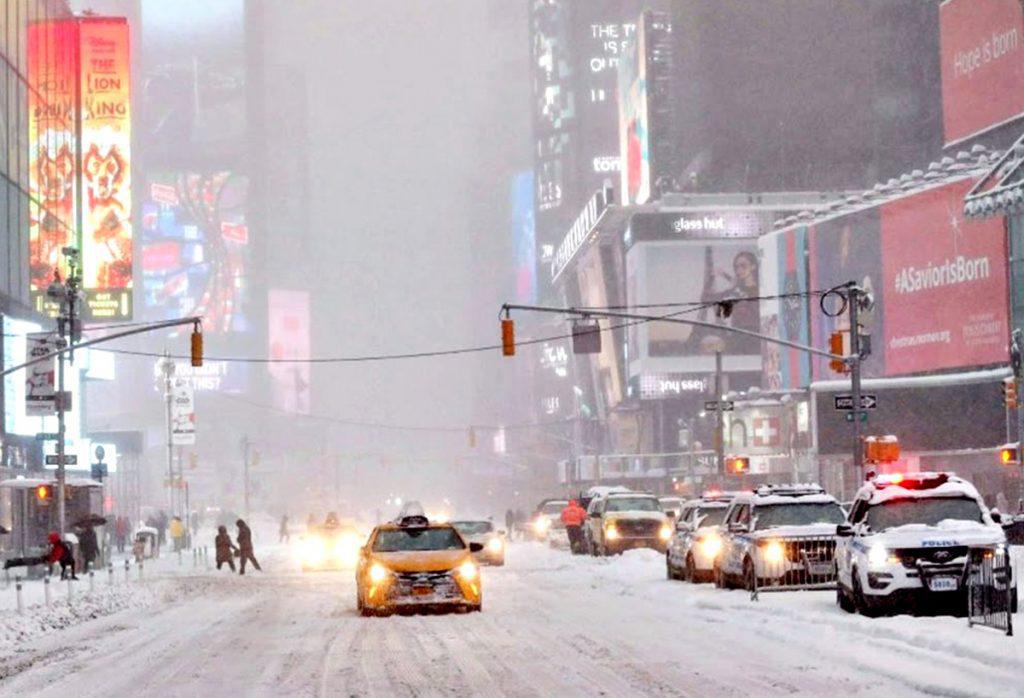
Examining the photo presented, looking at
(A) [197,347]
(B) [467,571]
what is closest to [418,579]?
(B) [467,571]

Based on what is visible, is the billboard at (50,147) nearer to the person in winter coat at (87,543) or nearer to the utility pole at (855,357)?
the person in winter coat at (87,543)

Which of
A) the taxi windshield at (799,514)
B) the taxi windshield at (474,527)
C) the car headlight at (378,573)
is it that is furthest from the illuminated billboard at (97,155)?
the car headlight at (378,573)

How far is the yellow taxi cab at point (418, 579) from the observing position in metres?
27.2

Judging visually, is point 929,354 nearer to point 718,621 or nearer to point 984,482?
point 984,482

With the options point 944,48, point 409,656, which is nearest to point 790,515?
point 409,656

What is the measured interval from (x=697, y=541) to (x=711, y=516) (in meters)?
2.06

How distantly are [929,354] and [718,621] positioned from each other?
7038cm

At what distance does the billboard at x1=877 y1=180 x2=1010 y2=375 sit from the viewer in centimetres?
8656

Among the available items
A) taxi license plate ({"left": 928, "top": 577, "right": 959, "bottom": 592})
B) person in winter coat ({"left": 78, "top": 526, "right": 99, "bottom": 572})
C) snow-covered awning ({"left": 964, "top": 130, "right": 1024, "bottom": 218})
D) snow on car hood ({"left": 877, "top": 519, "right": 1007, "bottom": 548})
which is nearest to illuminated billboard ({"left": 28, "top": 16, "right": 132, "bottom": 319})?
person in winter coat ({"left": 78, "top": 526, "right": 99, "bottom": 572})

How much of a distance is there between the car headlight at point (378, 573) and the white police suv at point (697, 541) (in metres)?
7.92

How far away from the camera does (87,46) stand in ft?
266

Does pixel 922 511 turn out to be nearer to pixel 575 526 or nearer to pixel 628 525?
pixel 628 525

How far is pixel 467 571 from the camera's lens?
27.5m

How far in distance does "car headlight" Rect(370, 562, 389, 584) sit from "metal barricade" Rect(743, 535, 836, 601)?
6387mm
